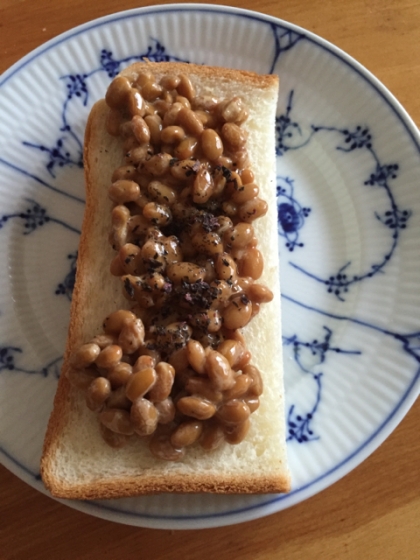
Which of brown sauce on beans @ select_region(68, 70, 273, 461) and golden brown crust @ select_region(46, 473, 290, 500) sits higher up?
brown sauce on beans @ select_region(68, 70, 273, 461)

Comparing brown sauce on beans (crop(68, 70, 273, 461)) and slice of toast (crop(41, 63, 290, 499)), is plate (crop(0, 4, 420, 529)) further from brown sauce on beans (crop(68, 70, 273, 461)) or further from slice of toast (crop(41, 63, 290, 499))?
brown sauce on beans (crop(68, 70, 273, 461))

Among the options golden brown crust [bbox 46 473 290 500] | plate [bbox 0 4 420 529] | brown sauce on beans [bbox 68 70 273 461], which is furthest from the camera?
plate [bbox 0 4 420 529]

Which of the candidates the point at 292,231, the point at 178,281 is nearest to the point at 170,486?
the point at 178,281

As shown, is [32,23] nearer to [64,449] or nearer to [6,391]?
[6,391]

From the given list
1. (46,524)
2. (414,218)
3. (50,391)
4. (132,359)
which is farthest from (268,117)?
(46,524)

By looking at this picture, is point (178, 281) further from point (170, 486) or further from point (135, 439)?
point (170, 486)

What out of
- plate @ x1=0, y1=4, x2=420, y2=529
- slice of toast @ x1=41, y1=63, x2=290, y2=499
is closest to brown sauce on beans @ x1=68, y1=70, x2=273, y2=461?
slice of toast @ x1=41, y1=63, x2=290, y2=499

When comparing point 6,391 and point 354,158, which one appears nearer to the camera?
point 6,391
